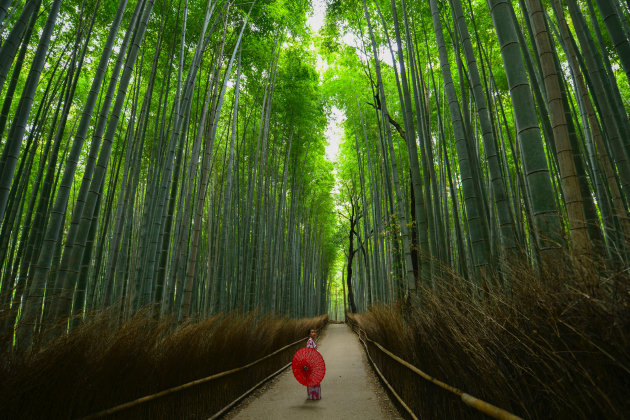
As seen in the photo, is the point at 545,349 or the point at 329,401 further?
the point at 329,401

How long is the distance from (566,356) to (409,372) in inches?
77.0

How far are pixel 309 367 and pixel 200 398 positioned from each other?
1155 millimetres

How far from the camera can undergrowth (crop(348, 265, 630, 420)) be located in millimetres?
722

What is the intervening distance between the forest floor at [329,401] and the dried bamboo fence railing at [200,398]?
128 mm

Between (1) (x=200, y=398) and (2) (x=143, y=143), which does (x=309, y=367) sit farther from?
(2) (x=143, y=143)

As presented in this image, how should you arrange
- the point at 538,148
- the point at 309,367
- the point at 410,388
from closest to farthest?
the point at 538,148, the point at 410,388, the point at 309,367

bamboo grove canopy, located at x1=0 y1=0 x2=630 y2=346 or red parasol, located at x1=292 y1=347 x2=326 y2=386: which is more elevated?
bamboo grove canopy, located at x1=0 y1=0 x2=630 y2=346

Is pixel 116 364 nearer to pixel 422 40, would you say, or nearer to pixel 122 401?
pixel 122 401

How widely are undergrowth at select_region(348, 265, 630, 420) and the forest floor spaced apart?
1414 mm

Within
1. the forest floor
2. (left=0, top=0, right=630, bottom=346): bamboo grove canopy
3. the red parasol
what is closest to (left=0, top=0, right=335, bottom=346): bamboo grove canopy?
(left=0, top=0, right=630, bottom=346): bamboo grove canopy

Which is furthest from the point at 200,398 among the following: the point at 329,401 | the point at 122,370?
the point at 329,401

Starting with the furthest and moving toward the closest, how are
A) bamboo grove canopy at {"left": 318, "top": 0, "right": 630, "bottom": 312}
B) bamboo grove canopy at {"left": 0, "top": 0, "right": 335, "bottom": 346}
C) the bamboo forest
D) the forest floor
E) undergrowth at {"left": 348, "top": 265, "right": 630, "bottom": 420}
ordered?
the forest floor, bamboo grove canopy at {"left": 0, "top": 0, "right": 335, "bottom": 346}, bamboo grove canopy at {"left": 318, "top": 0, "right": 630, "bottom": 312}, the bamboo forest, undergrowth at {"left": 348, "top": 265, "right": 630, "bottom": 420}

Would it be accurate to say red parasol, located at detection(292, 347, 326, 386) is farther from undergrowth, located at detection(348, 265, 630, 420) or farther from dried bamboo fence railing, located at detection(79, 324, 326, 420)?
undergrowth, located at detection(348, 265, 630, 420)

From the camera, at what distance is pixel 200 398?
8.30 feet
